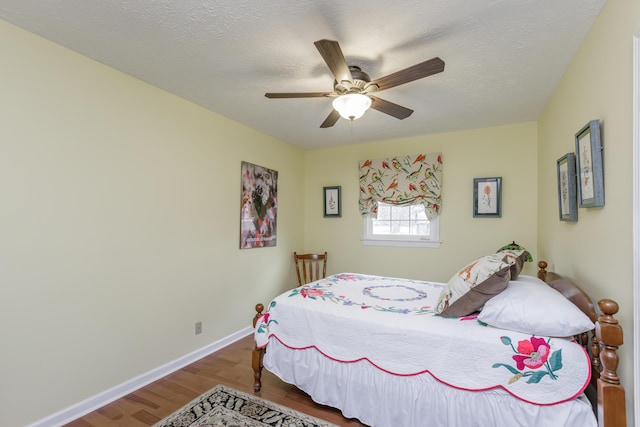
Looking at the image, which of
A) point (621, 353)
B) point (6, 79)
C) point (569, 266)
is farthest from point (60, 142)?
point (569, 266)

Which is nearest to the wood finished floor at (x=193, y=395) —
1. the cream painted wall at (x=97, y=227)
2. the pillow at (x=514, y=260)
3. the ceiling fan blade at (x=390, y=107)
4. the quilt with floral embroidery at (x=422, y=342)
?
the cream painted wall at (x=97, y=227)

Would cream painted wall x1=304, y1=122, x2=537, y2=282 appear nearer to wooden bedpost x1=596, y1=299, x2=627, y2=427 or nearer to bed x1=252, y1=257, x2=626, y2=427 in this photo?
bed x1=252, y1=257, x2=626, y2=427

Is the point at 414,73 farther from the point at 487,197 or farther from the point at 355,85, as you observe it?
the point at 487,197

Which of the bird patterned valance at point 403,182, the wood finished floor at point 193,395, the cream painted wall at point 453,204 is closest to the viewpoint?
the wood finished floor at point 193,395

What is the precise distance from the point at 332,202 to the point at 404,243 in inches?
47.1

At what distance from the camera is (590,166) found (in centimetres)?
169

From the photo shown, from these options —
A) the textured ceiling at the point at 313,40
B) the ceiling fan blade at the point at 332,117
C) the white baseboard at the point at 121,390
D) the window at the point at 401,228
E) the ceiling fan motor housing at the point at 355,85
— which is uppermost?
the textured ceiling at the point at 313,40

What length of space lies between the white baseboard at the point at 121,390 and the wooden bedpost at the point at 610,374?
2.98m

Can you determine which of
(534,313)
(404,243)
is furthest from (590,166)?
(404,243)

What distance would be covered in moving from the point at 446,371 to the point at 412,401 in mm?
292

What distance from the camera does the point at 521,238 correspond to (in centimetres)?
338

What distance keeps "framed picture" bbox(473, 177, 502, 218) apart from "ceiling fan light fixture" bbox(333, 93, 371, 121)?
2.10m

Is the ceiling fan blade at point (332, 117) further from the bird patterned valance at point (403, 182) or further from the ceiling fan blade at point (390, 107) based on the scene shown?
the bird patterned valance at point (403, 182)

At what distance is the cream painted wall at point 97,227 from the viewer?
185 cm
